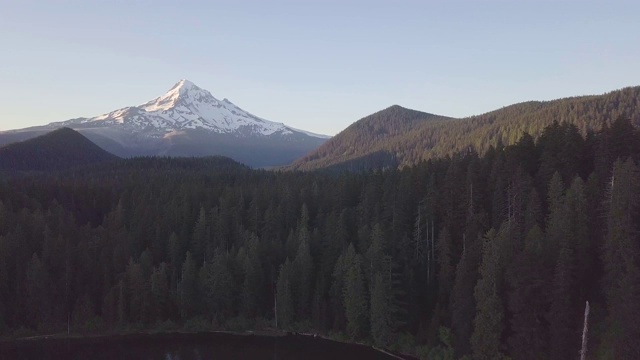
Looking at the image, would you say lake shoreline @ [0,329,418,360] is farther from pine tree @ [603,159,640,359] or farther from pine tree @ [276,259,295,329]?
pine tree @ [603,159,640,359]

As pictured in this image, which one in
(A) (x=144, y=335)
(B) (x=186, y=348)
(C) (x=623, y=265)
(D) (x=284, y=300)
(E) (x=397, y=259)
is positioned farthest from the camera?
(D) (x=284, y=300)

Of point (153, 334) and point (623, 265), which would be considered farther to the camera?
point (153, 334)

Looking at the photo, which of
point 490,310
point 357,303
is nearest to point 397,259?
point 357,303

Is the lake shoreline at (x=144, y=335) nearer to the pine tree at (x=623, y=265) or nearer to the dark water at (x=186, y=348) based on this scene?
the dark water at (x=186, y=348)

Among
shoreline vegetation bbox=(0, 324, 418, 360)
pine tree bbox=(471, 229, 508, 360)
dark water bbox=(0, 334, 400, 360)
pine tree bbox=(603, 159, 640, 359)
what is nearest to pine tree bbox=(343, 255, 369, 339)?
shoreline vegetation bbox=(0, 324, 418, 360)

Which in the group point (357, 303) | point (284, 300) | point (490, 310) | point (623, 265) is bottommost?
point (284, 300)

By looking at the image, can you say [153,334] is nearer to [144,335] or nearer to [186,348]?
[144,335]
